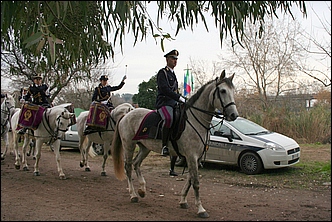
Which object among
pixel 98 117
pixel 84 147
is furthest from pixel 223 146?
pixel 84 147

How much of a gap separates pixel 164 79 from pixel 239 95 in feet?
67.7

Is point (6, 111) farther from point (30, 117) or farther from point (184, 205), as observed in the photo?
point (184, 205)

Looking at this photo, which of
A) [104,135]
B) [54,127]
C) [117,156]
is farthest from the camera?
[104,135]

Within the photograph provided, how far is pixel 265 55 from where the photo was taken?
24969mm

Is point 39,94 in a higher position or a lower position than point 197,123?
higher

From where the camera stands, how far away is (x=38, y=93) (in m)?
10.5

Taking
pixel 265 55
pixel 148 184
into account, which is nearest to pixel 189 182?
pixel 148 184

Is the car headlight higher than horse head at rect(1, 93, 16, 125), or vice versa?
horse head at rect(1, 93, 16, 125)

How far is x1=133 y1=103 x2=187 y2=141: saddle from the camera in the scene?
6449 mm

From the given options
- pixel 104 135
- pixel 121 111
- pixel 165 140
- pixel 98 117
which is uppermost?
pixel 121 111

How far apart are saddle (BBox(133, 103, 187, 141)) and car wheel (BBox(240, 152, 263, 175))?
460cm

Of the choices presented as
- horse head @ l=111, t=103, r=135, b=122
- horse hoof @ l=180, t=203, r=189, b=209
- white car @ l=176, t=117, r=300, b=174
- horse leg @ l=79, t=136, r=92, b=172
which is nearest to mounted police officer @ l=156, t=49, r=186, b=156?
horse hoof @ l=180, t=203, r=189, b=209

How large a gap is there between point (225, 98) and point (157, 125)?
4.62ft

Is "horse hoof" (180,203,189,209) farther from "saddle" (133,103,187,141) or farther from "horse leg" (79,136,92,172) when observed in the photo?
"horse leg" (79,136,92,172)
